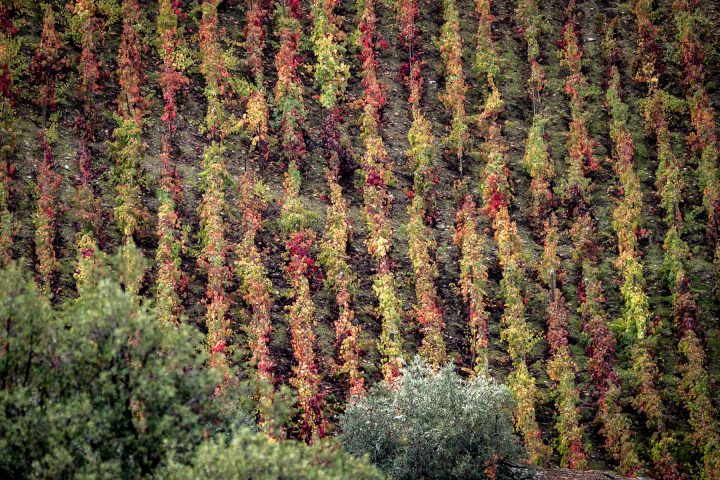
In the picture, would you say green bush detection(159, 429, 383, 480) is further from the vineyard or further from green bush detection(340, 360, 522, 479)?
green bush detection(340, 360, 522, 479)

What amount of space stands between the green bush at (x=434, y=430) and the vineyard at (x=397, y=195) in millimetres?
951

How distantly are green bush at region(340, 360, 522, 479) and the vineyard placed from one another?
0.95 metres

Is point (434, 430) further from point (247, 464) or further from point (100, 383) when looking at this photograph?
point (100, 383)

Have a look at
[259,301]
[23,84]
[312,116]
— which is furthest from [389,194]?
[23,84]

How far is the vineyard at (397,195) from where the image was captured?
29031 mm

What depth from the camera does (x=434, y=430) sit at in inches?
941

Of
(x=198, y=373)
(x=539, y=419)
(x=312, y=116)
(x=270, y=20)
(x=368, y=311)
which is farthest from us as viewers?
(x=270, y=20)

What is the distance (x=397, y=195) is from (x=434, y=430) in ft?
43.0

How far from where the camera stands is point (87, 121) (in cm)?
3459

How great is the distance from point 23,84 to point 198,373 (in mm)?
20710

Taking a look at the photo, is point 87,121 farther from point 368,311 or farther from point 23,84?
point 368,311

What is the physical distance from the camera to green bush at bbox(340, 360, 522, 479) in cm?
2408

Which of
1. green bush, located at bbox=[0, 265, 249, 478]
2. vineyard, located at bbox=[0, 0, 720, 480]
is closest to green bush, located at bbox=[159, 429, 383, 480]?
green bush, located at bbox=[0, 265, 249, 478]

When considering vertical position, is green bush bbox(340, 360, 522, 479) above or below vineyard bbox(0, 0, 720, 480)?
below
